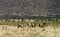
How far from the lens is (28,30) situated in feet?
4.58

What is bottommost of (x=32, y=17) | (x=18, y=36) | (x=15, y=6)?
(x=18, y=36)

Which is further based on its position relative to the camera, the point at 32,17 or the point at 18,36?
the point at 32,17

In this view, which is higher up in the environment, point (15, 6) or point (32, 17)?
point (15, 6)

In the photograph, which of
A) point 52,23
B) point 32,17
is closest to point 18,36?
point 32,17

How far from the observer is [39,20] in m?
1.47

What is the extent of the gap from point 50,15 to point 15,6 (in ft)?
1.24

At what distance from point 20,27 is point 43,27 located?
0.23m

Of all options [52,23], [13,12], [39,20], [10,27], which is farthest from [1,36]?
[52,23]

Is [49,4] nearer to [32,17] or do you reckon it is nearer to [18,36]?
[32,17]

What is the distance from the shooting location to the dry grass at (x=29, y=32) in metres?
1.35

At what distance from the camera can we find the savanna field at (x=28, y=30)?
135 cm

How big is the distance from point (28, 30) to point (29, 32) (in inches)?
1.1

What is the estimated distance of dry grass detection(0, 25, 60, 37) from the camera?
4.43 ft

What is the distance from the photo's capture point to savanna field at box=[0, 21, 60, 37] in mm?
1352
